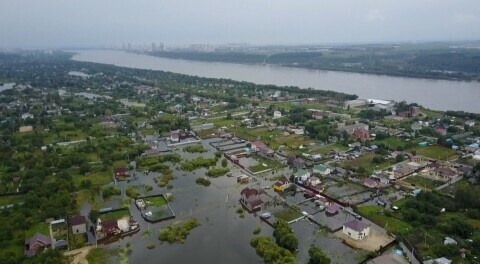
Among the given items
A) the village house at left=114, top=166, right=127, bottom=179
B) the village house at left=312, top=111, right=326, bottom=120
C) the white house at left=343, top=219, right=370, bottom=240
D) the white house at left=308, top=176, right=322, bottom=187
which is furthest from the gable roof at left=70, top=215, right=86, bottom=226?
the village house at left=312, top=111, right=326, bottom=120

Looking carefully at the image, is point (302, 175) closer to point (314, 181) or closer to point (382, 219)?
point (314, 181)

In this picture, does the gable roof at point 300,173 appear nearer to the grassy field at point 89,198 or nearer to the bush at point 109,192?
the bush at point 109,192

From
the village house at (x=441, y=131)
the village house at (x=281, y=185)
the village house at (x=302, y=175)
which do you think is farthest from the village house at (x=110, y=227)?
the village house at (x=441, y=131)

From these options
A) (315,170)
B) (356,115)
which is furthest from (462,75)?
(315,170)

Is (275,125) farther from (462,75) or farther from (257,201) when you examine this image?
(462,75)

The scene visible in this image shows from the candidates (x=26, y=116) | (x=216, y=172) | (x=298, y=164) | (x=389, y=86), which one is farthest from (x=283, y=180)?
(x=389, y=86)

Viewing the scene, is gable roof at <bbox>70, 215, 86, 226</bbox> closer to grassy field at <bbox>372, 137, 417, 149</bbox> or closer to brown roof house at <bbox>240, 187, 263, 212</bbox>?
brown roof house at <bbox>240, 187, 263, 212</bbox>
